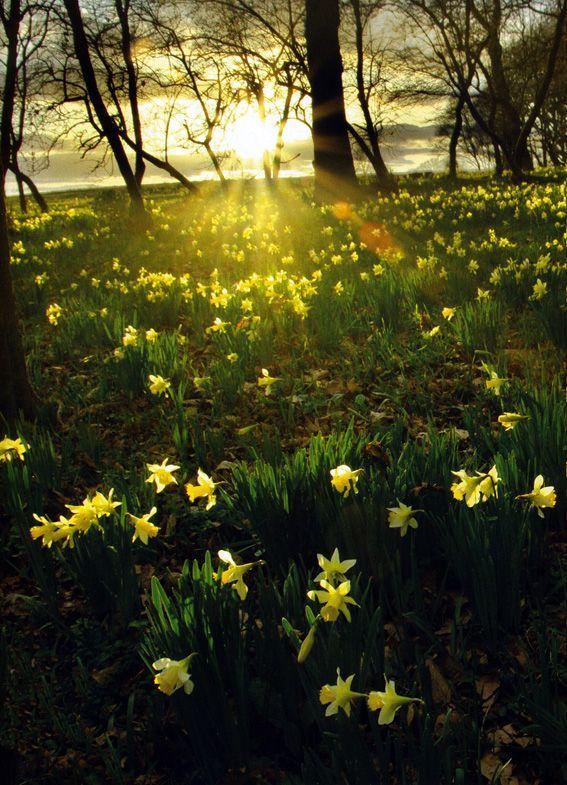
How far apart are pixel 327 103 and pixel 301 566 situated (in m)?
13.1

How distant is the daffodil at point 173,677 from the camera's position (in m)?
1.45

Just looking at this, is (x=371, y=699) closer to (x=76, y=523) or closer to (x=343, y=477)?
(x=343, y=477)

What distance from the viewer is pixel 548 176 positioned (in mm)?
14617

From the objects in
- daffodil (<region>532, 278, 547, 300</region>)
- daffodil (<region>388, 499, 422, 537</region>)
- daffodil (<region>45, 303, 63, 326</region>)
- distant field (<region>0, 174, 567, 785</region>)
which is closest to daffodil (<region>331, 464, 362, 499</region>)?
distant field (<region>0, 174, 567, 785</region>)

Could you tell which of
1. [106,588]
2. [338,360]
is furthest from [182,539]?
[338,360]

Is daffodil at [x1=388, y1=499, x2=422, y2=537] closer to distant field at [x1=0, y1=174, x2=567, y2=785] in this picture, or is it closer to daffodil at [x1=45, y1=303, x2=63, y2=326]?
distant field at [x1=0, y1=174, x2=567, y2=785]

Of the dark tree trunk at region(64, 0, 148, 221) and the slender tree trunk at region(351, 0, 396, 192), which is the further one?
the slender tree trunk at region(351, 0, 396, 192)

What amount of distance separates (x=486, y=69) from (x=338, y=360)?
18.2 metres

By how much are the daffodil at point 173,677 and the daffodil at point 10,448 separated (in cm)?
150

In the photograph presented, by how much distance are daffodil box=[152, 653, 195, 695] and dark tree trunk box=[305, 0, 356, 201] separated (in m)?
13.1

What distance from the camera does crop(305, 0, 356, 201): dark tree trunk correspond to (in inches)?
493

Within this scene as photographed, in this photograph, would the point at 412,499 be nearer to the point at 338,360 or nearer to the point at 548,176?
the point at 338,360

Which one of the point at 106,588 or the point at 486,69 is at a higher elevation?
the point at 486,69

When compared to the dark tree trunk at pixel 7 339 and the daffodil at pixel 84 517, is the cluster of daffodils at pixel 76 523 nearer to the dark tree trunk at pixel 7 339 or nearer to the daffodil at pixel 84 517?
the daffodil at pixel 84 517
